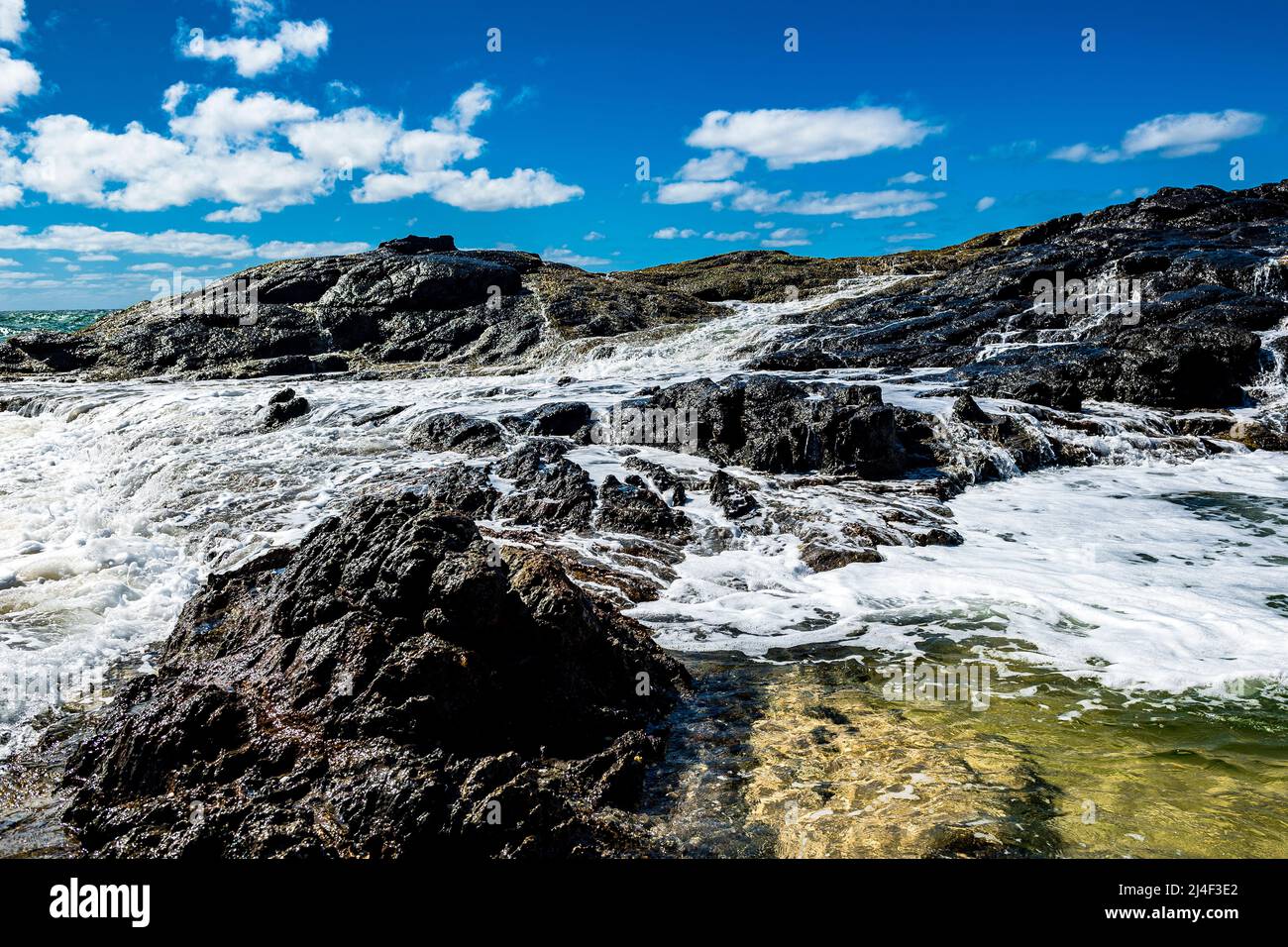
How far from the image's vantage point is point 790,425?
53.7 feet

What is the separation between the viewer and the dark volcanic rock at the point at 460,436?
17.3m

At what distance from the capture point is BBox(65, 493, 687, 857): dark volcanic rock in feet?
15.4

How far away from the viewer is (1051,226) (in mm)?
39781

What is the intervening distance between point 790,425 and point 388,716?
12120 millimetres

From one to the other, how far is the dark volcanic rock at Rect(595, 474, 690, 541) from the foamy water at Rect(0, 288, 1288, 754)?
2.16 feet
